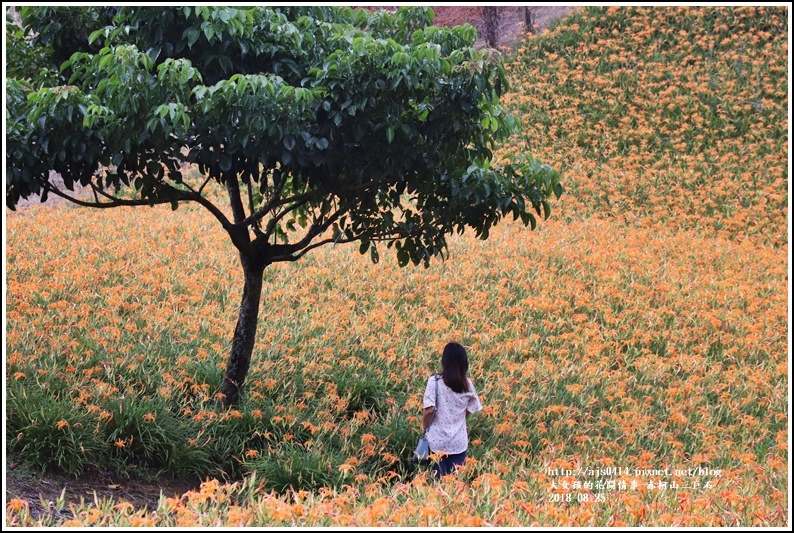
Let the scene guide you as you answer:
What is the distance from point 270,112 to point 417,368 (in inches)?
134

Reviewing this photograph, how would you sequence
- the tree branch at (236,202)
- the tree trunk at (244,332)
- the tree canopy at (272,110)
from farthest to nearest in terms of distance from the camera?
the tree trunk at (244,332) → the tree branch at (236,202) → the tree canopy at (272,110)

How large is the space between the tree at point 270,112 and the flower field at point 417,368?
1128 millimetres

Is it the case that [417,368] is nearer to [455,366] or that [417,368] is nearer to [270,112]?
[455,366]

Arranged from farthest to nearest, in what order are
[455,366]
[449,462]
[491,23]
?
[491,23] < [449,462] < [455,366]

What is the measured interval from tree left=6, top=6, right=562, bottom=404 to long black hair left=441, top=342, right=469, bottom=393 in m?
1.01

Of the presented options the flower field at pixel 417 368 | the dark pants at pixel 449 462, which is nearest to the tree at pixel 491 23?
the flower field at pixel 417 368

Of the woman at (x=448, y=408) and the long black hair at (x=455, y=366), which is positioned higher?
the long black hair at (x=455, y=366)

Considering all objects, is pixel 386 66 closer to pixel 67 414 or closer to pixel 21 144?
pixel 21 144

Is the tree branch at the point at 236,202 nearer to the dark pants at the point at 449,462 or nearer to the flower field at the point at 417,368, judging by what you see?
the flower field at the point at 417,368

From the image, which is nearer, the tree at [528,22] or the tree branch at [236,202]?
the tree branch at [236,202]

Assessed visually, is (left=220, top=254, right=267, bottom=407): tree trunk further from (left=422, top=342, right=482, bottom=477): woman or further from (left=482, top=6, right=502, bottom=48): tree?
Result: (left=482, top=6, right=502, bottom=48): tree

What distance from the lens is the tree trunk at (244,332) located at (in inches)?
225

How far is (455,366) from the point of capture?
4930 millimetres

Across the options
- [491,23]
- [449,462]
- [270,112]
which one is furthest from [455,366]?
[491,23]
